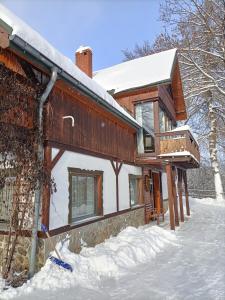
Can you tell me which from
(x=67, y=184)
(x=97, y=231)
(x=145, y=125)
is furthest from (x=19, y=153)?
(x=145, y=125)

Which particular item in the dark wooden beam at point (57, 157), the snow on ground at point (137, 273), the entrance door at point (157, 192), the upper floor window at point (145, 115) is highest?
the upper floor window at point (145, 115)

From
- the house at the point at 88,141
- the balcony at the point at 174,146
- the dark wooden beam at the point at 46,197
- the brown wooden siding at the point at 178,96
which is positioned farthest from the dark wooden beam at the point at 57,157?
the brown wooden siding at the point at 178,96

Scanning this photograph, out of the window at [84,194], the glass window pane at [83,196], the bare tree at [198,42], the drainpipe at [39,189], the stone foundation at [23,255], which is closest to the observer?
the drainpipe at [39,189]

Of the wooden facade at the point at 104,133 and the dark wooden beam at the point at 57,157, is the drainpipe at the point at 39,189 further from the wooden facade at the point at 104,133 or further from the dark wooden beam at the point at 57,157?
the dark wooden beam at the point at 57,157

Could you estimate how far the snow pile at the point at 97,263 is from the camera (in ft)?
15.1

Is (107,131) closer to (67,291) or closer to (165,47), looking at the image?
(67,291)

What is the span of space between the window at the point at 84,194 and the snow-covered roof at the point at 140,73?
5.35 meters

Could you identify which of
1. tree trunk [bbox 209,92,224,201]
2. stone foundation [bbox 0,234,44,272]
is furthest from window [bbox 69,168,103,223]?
tree trunk [bbox 209,92,224,201]

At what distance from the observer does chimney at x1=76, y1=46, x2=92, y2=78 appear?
12.6 m

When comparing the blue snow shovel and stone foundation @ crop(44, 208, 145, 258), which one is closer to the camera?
the blue snow shovel

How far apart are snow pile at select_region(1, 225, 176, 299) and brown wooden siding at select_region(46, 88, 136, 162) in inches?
101

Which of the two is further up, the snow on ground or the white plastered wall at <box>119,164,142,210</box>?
the white plastered wall at <box>119,164,142,210</box>

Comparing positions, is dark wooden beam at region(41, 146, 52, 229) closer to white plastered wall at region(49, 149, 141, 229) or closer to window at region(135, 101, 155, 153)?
white plastered wall at region(49, 149, 141, 229)

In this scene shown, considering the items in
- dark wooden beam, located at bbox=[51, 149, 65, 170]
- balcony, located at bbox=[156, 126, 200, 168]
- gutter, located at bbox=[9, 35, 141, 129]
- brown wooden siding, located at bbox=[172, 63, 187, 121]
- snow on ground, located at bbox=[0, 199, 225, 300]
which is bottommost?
snow on ground, located at bbox=[0, 199, 225, 300]
